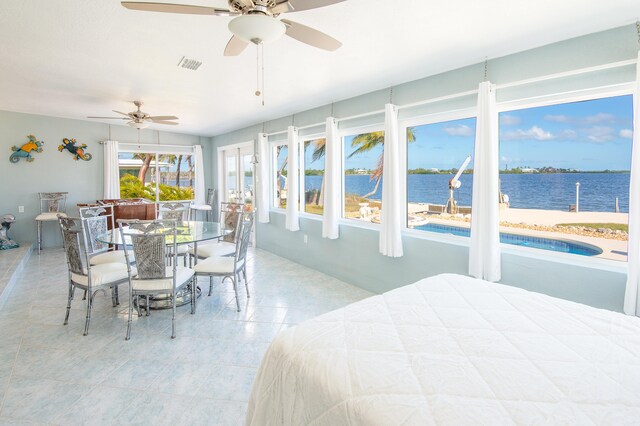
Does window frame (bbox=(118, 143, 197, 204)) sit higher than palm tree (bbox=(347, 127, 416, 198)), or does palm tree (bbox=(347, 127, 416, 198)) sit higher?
window frame (bbox=(118, 143, 197, 204))

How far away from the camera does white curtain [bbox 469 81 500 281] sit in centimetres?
275

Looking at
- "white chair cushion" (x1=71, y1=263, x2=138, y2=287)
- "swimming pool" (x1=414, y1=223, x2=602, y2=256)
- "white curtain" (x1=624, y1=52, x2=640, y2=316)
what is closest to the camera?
"white curtain" (x1=624, y1=52, x2=640, y2=316)

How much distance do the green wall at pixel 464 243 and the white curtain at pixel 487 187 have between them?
0.59 feet

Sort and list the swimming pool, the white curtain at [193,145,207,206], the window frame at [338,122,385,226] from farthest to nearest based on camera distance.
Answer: the white curtain at [193,145,207,206]
the window frame at [338,122,385,226]
the swimming pool

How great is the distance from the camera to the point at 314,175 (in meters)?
5.21

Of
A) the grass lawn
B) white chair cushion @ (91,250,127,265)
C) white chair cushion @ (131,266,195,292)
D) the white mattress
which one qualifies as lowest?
white chair cushion @ (131,266,195,292)

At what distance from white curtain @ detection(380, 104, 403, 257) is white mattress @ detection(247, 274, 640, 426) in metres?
1.88

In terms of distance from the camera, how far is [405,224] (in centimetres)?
380

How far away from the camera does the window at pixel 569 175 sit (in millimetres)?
2438

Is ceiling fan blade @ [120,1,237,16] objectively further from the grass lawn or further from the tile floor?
the grass lawn

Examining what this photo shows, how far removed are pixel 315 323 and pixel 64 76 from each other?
401 cm

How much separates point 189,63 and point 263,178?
276 centimetres

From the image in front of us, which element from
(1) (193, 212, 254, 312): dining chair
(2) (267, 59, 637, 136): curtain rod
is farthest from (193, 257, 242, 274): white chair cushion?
(2) (267, 59, 637, 136): curtain rod

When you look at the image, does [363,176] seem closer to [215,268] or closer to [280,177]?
[280,177]
